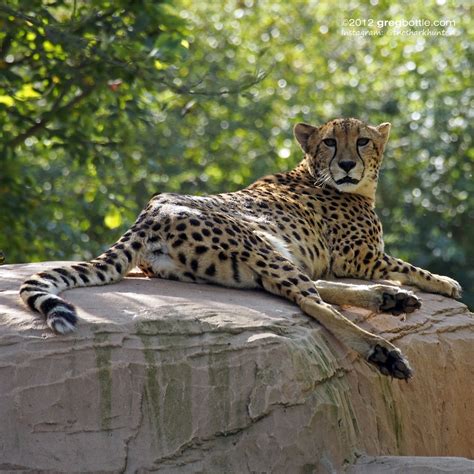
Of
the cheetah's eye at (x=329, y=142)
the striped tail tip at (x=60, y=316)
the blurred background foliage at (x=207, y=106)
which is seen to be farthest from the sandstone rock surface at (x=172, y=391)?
the blurred background foliage at (x=207, y=106)

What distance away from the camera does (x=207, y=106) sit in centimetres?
1435

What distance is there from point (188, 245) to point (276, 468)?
161 centimetres

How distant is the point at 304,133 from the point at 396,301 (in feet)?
8.53

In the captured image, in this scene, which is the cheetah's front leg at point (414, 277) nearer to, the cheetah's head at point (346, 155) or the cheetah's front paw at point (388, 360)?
the cheetah's head at point (346, 155)

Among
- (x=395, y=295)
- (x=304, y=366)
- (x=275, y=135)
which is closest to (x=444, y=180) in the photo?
(x=275, y=135)

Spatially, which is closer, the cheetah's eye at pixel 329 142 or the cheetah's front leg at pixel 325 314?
the cheetah's front leg at pixel 325 314

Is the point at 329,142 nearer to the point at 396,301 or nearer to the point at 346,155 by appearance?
the point at 346,155

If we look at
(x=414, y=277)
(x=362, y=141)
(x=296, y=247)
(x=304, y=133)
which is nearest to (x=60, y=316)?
(x=296, y=247)

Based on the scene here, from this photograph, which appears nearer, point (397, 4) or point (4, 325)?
point (4, 325)

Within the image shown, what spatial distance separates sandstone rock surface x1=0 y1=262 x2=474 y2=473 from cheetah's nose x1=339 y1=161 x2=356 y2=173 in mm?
2589

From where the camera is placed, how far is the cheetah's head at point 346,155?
867cm

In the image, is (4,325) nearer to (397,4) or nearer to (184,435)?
(184,435)

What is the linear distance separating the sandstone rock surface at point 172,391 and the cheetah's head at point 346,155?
260cm

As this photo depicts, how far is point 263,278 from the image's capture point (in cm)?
673
